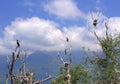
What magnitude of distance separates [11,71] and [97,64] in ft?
125

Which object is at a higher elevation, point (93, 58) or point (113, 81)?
point (93, 58)

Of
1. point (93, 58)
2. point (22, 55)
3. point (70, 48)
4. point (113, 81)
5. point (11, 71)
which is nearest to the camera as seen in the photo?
point (11, 71)

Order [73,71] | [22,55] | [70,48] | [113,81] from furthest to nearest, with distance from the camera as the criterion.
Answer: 1. [73,71]
2. [113,81]
3. [70,48]
4. [22,55]

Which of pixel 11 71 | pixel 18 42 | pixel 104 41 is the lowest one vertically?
pixel 11 71

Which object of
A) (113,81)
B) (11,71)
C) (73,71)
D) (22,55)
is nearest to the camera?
(11,71)

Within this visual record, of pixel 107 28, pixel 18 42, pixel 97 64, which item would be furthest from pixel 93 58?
pixel 18 42

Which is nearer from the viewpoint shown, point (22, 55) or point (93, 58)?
point (22, 55)

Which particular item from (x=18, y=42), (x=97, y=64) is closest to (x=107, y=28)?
(x=97, y=64)

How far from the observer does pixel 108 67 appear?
149 ft

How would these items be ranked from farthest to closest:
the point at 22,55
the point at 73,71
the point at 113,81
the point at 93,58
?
the point at 73,71
the point at 93,58
the point at 113,81
the point at 22,55

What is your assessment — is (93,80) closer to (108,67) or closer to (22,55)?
(108,67)

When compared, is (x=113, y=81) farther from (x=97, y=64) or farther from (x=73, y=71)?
(x=73, y=71)

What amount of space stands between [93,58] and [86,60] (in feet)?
5.64

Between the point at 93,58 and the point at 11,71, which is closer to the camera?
the point at 11,71
